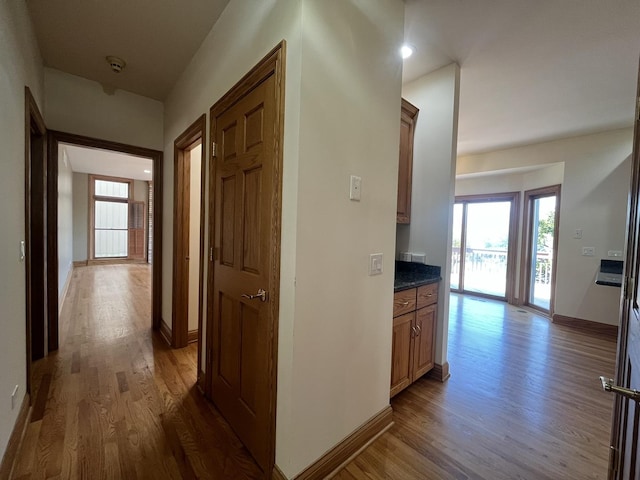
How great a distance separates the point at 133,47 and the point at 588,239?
574cm

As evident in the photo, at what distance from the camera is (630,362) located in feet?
2.78

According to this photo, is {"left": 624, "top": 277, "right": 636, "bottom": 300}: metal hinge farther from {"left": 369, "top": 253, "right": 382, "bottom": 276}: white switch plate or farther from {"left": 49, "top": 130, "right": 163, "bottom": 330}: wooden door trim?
{"left": 49, "top": 130, "right": 163, "bottom": 330}: wooden door trim

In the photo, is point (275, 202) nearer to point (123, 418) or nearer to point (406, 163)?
point (406, 163)

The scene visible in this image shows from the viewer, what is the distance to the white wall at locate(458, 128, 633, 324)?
145 inches

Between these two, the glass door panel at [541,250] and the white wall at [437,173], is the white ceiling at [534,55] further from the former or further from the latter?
the glass door panel at [541,250]

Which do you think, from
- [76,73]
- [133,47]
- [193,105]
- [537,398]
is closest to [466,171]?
[537,398]

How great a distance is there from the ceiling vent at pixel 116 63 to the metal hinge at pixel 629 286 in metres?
3.57

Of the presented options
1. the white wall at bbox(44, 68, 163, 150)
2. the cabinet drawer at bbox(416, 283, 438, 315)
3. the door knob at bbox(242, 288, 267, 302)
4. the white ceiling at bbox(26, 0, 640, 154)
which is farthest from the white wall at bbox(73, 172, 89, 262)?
the cabinet drawer at bbox(416, 283, 438, 315)

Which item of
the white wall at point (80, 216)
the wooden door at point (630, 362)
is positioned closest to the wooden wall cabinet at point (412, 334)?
the wooden door at point (630, 362)

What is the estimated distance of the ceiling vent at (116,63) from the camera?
2.42 meters

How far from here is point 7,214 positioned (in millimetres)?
1467

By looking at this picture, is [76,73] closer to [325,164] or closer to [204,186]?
[204,186]

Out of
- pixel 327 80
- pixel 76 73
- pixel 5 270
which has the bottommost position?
pixel 5 270

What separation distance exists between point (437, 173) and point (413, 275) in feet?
3.00
